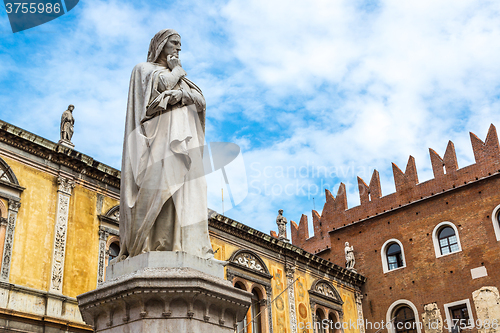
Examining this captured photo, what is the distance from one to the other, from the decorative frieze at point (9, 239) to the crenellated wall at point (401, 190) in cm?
1646

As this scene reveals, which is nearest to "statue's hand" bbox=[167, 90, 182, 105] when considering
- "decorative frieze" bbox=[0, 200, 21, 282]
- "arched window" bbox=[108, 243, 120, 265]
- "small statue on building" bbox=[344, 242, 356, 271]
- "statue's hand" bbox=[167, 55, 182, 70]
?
"statue's hand" bbox=[167, 55, 182, 70]

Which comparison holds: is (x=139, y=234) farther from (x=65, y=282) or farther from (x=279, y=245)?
(x=279, y=245)

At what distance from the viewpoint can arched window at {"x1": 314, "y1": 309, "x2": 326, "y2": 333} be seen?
68.7 ft

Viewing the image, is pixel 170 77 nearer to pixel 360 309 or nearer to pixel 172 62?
pixel 172 62

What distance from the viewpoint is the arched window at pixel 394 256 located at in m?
24.3

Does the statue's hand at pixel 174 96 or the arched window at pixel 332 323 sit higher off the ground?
the arched window at pixel 332 323

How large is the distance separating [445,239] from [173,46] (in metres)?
21.0

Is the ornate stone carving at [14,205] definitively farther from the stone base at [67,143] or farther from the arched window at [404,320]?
the arched window at [404,320]

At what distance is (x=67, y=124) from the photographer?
1490cm

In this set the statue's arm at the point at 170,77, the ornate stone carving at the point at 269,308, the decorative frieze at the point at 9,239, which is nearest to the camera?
the statue's arm at the point at 170,77

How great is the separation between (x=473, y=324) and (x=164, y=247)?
66.8 feet

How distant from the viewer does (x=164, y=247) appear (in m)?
3.98

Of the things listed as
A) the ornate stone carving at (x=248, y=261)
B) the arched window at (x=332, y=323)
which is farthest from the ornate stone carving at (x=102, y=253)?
the arched window at (x=332, y=323)

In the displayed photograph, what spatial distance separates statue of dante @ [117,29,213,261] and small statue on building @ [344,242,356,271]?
21.1m
